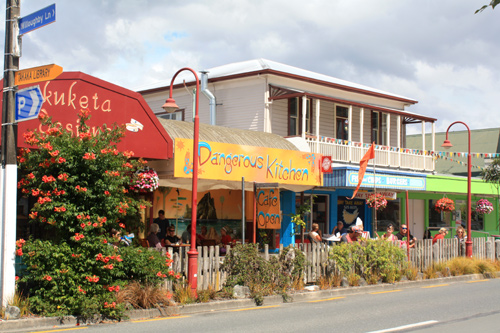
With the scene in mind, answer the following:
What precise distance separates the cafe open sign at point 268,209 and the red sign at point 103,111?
400 centimetres

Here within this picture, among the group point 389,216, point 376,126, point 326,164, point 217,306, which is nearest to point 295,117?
point 376,126

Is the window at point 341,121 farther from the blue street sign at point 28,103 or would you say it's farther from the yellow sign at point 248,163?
the blue street sign at point 28,103

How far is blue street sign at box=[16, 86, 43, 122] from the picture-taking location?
375 inches

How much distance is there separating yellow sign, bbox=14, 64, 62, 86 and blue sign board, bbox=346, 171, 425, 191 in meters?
13.0

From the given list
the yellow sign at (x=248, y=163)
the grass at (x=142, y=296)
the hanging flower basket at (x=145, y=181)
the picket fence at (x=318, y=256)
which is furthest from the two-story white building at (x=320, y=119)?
the grass at (x=142, y=296)

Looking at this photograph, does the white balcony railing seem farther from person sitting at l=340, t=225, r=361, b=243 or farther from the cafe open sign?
person sitting at l=340, t=225, r=361, b=243

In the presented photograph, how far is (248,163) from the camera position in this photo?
16.8m

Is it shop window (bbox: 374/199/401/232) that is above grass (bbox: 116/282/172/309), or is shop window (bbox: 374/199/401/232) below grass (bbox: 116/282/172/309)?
above

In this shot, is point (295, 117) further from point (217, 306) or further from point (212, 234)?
point (217, 306)

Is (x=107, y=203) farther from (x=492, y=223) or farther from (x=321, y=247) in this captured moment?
(x=492, y=223)

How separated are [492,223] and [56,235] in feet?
90.3

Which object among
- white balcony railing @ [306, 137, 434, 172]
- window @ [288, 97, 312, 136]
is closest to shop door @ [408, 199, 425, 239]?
white balcony railing @ [306, 137, 434, 172]

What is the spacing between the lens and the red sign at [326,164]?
18.8 metres

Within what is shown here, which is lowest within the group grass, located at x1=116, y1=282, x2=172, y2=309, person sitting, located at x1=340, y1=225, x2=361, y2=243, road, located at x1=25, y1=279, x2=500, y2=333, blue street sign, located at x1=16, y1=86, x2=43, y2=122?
road, located at x1=25, y1=279, x2=500, y2=333
